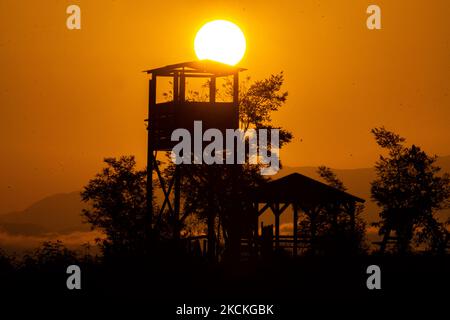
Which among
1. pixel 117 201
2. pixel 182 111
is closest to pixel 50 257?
pixel 182 111

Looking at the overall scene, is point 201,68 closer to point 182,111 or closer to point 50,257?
point 182,111

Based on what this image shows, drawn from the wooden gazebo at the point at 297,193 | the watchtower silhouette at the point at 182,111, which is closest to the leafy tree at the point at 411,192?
the wooden gazebo at the point at 297,193

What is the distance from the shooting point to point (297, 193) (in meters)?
37.4

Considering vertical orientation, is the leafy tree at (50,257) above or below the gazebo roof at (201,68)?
below

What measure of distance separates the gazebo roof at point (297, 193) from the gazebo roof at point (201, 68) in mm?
5944

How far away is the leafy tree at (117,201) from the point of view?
4412cm

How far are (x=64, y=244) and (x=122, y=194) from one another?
1416cm

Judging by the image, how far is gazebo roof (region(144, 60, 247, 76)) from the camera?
1303 inches

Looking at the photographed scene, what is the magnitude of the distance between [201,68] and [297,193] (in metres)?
7.11

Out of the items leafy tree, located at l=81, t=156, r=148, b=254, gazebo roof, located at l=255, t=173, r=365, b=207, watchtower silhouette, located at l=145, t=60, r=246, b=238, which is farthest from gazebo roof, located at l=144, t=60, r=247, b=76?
leafy tree, located at l=81, t=156, r=148, b=254

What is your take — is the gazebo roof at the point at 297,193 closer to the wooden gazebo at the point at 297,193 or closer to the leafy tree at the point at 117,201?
the wooden gazebo at the point at 297,193
